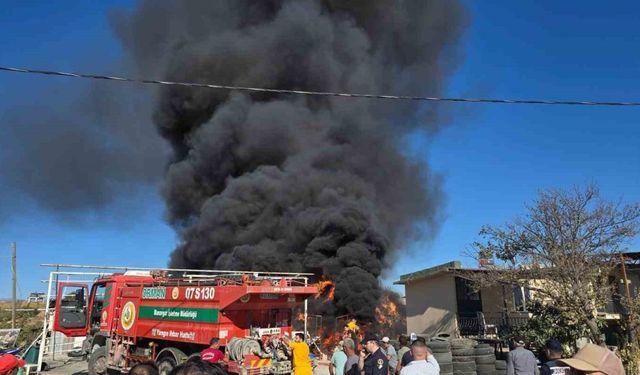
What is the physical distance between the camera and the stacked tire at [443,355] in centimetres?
1108

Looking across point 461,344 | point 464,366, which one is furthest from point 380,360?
point 461,344

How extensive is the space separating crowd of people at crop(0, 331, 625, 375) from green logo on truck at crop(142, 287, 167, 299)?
306 cm

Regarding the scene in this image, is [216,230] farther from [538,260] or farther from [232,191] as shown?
[538,260]

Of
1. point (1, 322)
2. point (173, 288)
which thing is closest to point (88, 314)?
point (173, 288)

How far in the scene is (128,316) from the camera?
1134cm

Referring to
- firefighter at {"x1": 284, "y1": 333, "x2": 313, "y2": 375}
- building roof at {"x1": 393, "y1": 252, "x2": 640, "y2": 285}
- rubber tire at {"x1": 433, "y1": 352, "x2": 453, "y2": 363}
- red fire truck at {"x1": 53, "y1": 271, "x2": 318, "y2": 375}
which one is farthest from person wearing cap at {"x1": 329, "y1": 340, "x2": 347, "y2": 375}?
building roof at {"x1": 393, "y1": 252, "x2": 640, "y2": 285}

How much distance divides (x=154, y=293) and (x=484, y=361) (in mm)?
7962

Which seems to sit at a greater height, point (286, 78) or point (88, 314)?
point (286, 78)

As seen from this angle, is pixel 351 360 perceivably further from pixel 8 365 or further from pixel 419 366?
pixel 8 365

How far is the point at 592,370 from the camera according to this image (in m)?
2.37

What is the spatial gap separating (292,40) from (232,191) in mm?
9351

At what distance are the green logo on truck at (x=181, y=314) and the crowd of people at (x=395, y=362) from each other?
1445 mm

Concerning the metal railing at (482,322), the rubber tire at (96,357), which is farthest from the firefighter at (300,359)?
the metal railing at (482,322)

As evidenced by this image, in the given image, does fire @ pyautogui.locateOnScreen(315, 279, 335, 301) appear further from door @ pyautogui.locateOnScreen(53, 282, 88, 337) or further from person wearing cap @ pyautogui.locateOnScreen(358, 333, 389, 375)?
person wearing cap @ pyautogui.locateOnScreen(358, 333, 389, 375)
